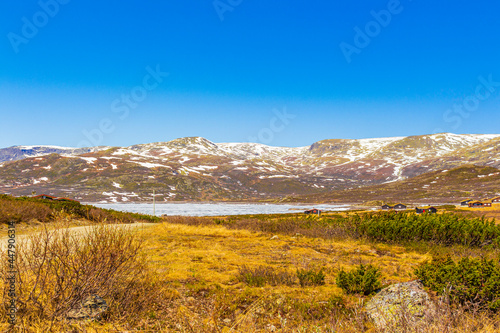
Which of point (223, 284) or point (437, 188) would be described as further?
point (437, 188)

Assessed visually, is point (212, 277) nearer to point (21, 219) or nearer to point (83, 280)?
point (83, 280)

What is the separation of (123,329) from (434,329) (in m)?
4.56

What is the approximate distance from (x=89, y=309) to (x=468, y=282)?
24.5 feet

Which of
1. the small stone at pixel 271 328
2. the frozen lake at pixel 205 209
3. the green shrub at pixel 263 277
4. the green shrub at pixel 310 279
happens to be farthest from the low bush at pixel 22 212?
the frozen lake at pixel 205 209

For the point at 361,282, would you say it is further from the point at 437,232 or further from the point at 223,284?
the point at 437,232

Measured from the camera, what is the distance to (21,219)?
56.6 feet

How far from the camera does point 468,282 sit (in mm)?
6254

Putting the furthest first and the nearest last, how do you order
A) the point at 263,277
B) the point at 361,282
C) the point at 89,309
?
the point at 263,277
the point at 361,282
the point at 89,309

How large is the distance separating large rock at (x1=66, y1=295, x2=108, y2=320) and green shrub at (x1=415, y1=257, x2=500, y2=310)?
610cm

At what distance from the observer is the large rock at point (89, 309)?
454 centimetres

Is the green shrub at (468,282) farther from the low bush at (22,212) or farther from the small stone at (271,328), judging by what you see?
the low bush at (22,212)

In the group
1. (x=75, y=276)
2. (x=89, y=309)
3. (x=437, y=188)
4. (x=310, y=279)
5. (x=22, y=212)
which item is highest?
(x=437, y=188)

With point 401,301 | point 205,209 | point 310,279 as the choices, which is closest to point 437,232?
point 310,279

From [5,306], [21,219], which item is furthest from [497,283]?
[21,219]
